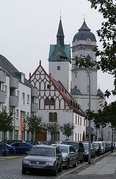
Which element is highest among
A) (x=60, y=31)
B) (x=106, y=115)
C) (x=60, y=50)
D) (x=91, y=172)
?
(x=60, y=31)

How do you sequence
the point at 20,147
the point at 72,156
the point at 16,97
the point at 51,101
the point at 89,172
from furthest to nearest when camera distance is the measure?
the point at 51,101
the point at 16,97
the point at 20,147
the point at 72,156
the point at 89,172

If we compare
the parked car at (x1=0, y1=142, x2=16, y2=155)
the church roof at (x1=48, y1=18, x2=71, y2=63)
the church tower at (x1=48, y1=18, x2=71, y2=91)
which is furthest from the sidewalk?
the church roof at (x1=48, y1=18, x2=71, y2=63)

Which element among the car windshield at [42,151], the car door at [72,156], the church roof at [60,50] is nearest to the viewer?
the car windshield at [42,151]

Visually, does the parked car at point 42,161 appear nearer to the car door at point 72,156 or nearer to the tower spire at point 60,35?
the car door at point 72,156

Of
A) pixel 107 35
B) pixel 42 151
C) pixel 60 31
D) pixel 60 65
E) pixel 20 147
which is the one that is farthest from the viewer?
pixel 60 31

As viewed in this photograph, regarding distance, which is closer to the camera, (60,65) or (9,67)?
(9,67)

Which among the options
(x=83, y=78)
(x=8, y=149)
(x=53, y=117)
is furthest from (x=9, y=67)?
(x=83, y=78)

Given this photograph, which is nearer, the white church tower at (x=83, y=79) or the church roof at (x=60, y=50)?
the church roof at (x=60, y=50)

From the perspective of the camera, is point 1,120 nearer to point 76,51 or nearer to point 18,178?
point 18,178

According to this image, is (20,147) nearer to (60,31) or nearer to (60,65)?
(60,65)

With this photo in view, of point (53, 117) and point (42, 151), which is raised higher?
point (53, 117)

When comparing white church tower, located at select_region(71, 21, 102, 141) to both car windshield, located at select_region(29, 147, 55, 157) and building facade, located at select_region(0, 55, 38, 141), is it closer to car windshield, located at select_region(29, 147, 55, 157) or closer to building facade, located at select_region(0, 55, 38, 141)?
building facade, located at select_region(0, 55, 38, 141)

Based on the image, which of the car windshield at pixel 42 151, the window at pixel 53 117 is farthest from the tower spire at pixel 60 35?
the car windshield at pixel 42 151

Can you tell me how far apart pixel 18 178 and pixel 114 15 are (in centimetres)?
1069
